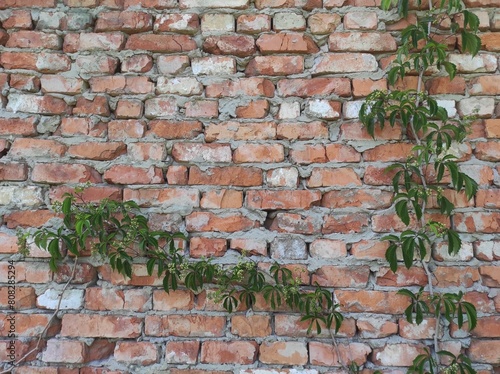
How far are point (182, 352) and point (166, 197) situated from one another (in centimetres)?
50

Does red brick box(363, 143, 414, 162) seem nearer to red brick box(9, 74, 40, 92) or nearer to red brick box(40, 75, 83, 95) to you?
red brick box(40, 75, 83, 95)

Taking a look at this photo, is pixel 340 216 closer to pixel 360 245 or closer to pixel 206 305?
pixel 360 245

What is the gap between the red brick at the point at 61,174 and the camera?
1443 mm

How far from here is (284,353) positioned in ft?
4.43

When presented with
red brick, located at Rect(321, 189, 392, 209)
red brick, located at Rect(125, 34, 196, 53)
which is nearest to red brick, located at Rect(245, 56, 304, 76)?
red brick, located at Rect(125, 34, 196, 53)

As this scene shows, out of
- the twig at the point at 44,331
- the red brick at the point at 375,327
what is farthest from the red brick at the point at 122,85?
the red brick at the point at 375,327

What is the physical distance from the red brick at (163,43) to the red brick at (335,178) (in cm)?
62

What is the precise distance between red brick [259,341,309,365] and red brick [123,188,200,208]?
0.51 m

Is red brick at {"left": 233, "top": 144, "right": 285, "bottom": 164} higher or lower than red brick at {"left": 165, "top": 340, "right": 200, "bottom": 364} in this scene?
higher

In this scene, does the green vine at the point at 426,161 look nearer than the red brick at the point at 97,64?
Yes

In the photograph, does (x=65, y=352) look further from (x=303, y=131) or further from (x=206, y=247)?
(x=303, y=131)

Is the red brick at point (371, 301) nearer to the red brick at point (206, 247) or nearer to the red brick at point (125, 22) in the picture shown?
the red brick at point (206, 247)

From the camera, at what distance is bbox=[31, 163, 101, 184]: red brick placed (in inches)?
56.8

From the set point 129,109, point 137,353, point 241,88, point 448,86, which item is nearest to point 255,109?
point 241,88
